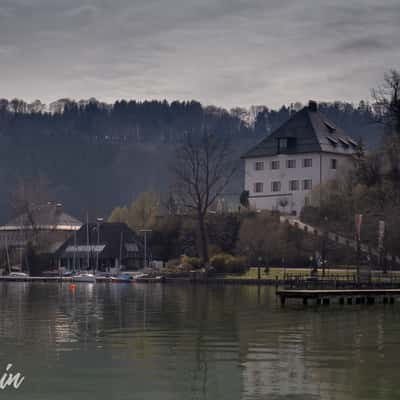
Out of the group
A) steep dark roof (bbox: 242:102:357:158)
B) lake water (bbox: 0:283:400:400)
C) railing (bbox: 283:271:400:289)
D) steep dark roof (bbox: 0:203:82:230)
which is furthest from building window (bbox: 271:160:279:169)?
lake water (bbox: 0:283:400:400)

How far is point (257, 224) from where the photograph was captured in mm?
108062

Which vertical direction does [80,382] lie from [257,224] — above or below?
below

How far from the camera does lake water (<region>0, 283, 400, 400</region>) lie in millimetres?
27625

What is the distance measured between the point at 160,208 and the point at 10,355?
4474 inches

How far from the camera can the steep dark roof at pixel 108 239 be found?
125 metres

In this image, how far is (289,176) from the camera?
Result: 118938mm

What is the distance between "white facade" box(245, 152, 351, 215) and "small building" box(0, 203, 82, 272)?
27.7 meters

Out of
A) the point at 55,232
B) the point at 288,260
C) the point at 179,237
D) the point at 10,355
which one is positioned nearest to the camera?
the point at 10,355

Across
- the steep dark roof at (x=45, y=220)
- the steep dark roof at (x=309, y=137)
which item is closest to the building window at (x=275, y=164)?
the steep dark roof at (x=309, y=137)

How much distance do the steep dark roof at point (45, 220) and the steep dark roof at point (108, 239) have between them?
22.3ft

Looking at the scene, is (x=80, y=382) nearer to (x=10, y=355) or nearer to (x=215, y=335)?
(x=10, y=355)

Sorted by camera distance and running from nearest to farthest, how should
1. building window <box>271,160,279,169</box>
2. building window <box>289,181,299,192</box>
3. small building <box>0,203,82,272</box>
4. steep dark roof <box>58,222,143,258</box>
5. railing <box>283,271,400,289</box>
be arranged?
railing <box>283,271,400,289</box>
building window <box>289,181,299,192</box>
building window <box>271,160,279,169</box>
steep dark roof <box>58,222,143,258</box>
small building <box>0,203,82,272</box>

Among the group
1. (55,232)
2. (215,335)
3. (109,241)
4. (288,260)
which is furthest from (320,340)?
(55,232)

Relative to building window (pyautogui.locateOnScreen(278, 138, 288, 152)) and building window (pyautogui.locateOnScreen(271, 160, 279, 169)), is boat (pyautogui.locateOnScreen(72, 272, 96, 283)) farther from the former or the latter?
building window (pyautogui.locateOnScreen(278, 138, 288, 152))
